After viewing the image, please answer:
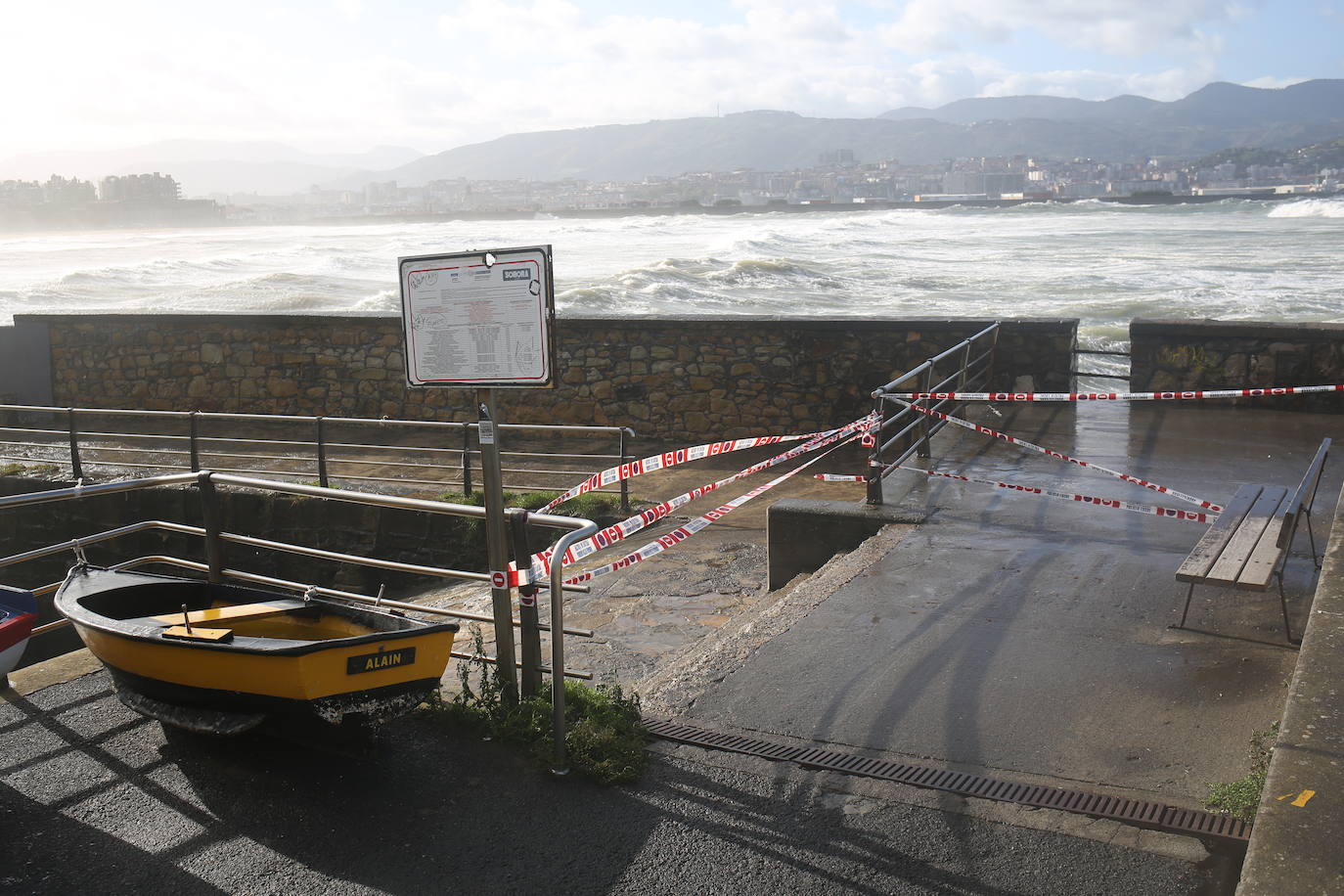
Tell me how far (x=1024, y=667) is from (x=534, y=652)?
202 cm

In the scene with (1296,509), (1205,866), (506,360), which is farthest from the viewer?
(1296,509)

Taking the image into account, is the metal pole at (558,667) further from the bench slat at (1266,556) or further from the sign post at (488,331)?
the bench slat at (1266,556)

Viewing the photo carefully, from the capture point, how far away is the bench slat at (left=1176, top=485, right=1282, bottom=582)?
486 centimetres

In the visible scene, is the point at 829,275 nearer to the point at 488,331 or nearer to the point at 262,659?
the point at 488,331

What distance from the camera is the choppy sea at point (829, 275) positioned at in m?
31.1

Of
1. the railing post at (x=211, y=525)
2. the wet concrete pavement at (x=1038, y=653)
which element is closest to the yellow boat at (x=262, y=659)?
the railing post at (x=211, y=525)

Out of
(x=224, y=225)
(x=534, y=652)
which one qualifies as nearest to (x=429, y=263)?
(x=534, y=652)

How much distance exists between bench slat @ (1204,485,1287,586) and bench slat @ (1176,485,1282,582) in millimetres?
24

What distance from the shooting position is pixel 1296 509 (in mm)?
5324

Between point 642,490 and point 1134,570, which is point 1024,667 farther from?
point 642,490

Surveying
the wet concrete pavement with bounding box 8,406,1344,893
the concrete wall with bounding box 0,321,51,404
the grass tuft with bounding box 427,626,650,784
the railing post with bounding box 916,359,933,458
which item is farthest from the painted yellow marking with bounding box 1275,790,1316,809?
the concrete wall with bounding box 0,321,51,404

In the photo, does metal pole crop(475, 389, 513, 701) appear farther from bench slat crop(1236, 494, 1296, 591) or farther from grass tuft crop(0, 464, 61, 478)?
grass tuft crop(0, 464, 61, 478)

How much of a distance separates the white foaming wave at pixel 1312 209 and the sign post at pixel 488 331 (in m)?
103

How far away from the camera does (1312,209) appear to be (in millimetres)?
97562
